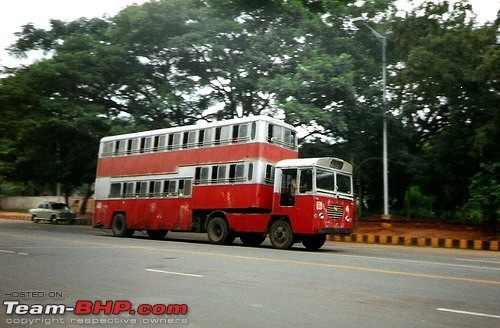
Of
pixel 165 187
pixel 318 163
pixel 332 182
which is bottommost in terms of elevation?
pixel 165 187

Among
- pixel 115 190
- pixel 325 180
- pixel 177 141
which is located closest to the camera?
pixel 325 180

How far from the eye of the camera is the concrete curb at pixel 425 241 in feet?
66.3

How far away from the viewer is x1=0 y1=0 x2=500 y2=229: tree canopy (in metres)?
22.5

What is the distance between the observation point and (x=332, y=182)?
51.8ft

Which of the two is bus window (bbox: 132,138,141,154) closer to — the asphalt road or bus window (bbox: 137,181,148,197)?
bus window (bbox: 137,181,148,197)

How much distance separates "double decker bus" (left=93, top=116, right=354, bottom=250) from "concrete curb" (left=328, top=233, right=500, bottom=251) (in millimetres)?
6435

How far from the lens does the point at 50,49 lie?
98.3 ft

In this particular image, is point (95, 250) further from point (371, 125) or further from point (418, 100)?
point (418, 100)

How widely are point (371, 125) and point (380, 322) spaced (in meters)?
19.7

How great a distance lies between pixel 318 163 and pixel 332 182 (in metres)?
0.86

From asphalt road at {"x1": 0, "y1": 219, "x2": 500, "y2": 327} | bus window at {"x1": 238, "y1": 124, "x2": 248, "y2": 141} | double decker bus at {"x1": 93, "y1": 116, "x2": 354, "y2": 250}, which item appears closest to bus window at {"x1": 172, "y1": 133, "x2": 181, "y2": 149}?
double decker bus at {"x1": 93, "y1": 116, "x2": 354, "y2": 250}

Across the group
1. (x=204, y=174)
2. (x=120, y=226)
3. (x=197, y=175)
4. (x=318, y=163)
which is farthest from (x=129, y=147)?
(x=318, y=163)

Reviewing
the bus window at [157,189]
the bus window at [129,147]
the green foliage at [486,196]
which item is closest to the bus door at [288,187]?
the bus window at [157,189]

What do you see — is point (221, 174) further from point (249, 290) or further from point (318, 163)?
point (249, 290)
